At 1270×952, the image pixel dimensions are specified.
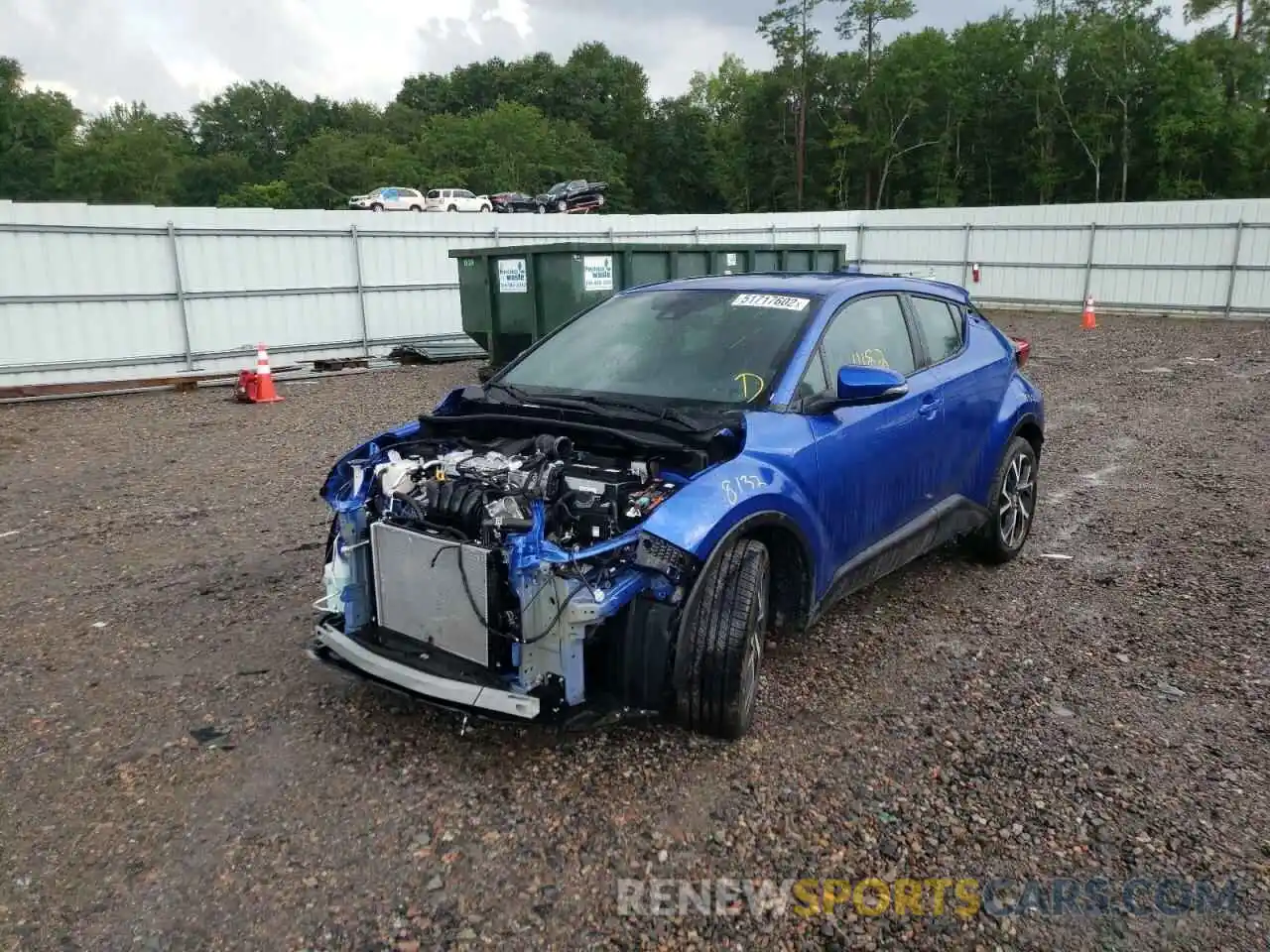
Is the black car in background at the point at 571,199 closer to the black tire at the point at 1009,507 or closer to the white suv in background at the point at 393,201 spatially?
the white suv in background at the point at 393,201

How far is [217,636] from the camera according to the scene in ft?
14.2

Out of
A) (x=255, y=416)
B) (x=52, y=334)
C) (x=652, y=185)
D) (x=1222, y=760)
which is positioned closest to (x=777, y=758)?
(x=1222, y=760)

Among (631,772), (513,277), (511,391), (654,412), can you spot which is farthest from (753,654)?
(513,277)

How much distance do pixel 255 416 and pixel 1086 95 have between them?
157 ft

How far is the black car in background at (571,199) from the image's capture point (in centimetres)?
3759

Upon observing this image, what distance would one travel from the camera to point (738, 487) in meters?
3.20

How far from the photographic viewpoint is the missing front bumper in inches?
114

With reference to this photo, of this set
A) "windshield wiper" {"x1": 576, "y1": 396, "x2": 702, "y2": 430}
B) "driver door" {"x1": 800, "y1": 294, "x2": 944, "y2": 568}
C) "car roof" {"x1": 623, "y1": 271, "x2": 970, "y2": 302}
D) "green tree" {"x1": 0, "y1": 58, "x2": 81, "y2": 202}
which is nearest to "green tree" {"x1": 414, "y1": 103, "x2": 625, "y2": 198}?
"green tree" {"x1": 0, "y1": 58, "x2": 81, "y2": 202}

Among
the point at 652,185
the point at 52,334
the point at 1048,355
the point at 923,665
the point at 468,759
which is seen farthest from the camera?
the point at 652,185

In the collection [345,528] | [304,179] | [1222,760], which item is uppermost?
[304,179]

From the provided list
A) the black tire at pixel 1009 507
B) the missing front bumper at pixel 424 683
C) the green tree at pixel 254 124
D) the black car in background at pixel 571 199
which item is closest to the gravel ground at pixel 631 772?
the black tire at pixel 1009 507

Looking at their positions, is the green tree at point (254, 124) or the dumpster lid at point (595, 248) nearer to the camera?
the dumpster lid at point (595, 248)

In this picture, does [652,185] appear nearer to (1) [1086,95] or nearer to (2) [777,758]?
(1) [1086,95]

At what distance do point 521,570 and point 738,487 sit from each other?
0.82m
